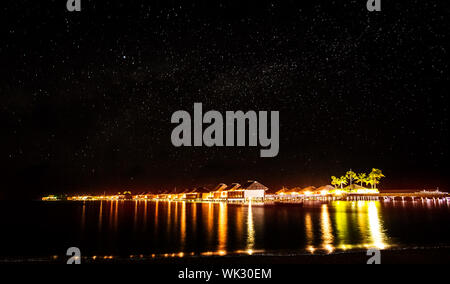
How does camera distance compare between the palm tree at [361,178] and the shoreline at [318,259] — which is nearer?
the shoreline at [318,259]

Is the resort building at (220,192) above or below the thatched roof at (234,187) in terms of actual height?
below

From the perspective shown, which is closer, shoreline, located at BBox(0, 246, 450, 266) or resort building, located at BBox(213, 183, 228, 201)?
shoreline, located at BBox(0, 246, 450, 266)

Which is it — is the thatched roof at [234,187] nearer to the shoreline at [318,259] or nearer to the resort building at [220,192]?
the resort building at [220,192]

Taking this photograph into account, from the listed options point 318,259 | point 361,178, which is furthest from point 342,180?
point 318,259

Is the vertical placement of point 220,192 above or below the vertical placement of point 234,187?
below

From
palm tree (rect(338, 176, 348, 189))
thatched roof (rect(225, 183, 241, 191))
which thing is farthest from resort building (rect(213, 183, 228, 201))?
palm tree (rect(338, 176, 348, 189))

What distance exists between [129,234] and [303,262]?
1672 centimetres

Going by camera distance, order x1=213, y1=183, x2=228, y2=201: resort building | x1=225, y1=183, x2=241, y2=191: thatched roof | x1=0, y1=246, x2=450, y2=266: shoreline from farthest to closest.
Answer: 1. x1=213, y1=183, x2=228, y2=201: resort building
2. x1=225, y1=183, x2=241, y2=191: thatched roof
3. x1=0, y1=246, x2=450, y2=266: shoreline

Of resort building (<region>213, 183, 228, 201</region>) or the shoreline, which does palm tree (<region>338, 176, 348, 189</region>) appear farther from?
the shoreline

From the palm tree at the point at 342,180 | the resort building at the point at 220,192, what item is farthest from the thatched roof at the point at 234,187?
the palm tree at the point at 342,180

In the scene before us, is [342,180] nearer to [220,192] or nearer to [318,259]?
[220,192]
